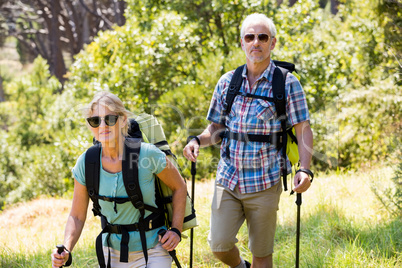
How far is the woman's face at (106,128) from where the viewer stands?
286cm

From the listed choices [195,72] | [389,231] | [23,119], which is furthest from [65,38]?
[389,231]

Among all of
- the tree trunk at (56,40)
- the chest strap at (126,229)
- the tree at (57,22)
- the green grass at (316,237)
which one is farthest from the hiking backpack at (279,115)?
the tree trunk at (56,40)

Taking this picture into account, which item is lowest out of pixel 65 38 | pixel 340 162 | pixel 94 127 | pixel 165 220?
pixel 340 162

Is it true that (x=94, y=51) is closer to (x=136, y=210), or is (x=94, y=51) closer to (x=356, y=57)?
(x=356, y=57)

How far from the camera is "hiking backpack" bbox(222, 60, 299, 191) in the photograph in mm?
3199

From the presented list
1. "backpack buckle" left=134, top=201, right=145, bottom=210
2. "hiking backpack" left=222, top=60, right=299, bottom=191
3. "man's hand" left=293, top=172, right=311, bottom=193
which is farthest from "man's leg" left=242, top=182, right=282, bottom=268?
"backpack buckle" left=134, top=201, right=145, bottom=210

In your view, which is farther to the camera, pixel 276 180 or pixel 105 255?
pixel 276 180

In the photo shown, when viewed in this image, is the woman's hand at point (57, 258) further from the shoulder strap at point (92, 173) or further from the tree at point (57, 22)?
the tree at point (57, 22)

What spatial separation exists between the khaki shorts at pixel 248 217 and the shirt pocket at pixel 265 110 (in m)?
0.49

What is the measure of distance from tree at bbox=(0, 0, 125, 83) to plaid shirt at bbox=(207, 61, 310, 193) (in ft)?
73.3

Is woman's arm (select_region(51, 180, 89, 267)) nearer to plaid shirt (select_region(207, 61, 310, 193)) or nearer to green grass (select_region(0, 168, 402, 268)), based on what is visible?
plaid shirt (select_region(207, 61, 310, 193))

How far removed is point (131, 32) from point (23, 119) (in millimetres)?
10408

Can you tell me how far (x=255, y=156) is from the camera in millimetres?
3225

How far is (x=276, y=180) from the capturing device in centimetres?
326
